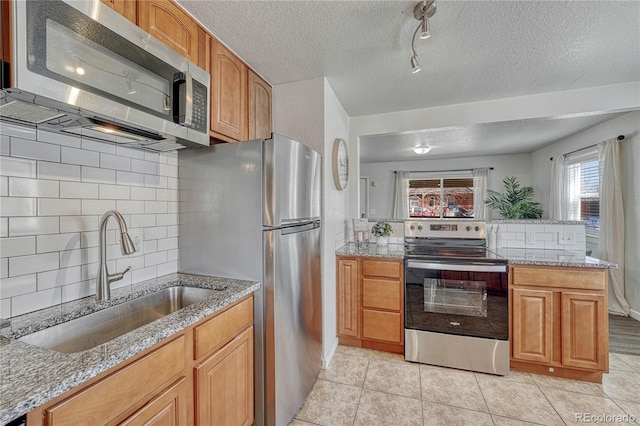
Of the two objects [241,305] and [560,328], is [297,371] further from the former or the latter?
[560,328]

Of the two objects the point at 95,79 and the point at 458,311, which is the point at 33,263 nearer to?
the point at 95,79

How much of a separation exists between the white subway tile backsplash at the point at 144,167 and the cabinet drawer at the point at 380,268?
176 cm

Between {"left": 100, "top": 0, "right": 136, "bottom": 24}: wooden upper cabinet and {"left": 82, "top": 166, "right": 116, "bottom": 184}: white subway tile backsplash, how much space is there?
2.23 ft

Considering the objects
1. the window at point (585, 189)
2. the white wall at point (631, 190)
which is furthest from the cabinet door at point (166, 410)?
the window at point (585, 189)

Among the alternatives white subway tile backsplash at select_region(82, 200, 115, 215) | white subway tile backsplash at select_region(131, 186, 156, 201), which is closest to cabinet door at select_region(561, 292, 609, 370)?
white subway tile backsplash at select_region(131, 186, 156, 201)

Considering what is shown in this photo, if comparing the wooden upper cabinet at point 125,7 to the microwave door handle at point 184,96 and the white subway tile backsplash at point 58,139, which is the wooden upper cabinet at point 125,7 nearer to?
the microwave door handle at point 184,96

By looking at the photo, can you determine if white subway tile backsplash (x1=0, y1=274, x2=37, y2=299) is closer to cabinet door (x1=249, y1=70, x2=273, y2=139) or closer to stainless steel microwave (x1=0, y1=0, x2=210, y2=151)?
stainless steel microwave (x1=0, y1=0, x2=210, y2=151)

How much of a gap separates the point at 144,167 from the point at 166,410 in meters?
1.18

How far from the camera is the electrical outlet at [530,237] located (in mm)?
2652

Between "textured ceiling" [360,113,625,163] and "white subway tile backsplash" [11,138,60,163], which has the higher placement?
"textured ceiling" [360,113,625,163]

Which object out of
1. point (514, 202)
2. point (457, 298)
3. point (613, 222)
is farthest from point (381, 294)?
point (514, 202)

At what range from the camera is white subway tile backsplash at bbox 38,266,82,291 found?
3.63 feet

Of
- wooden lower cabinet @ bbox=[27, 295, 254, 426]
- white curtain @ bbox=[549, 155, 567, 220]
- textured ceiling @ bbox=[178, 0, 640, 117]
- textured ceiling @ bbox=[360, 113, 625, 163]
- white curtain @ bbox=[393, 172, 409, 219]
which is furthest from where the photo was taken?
white curtain @ bbox=[393, 172, 409, 219]

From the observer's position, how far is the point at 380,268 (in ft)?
7.97
